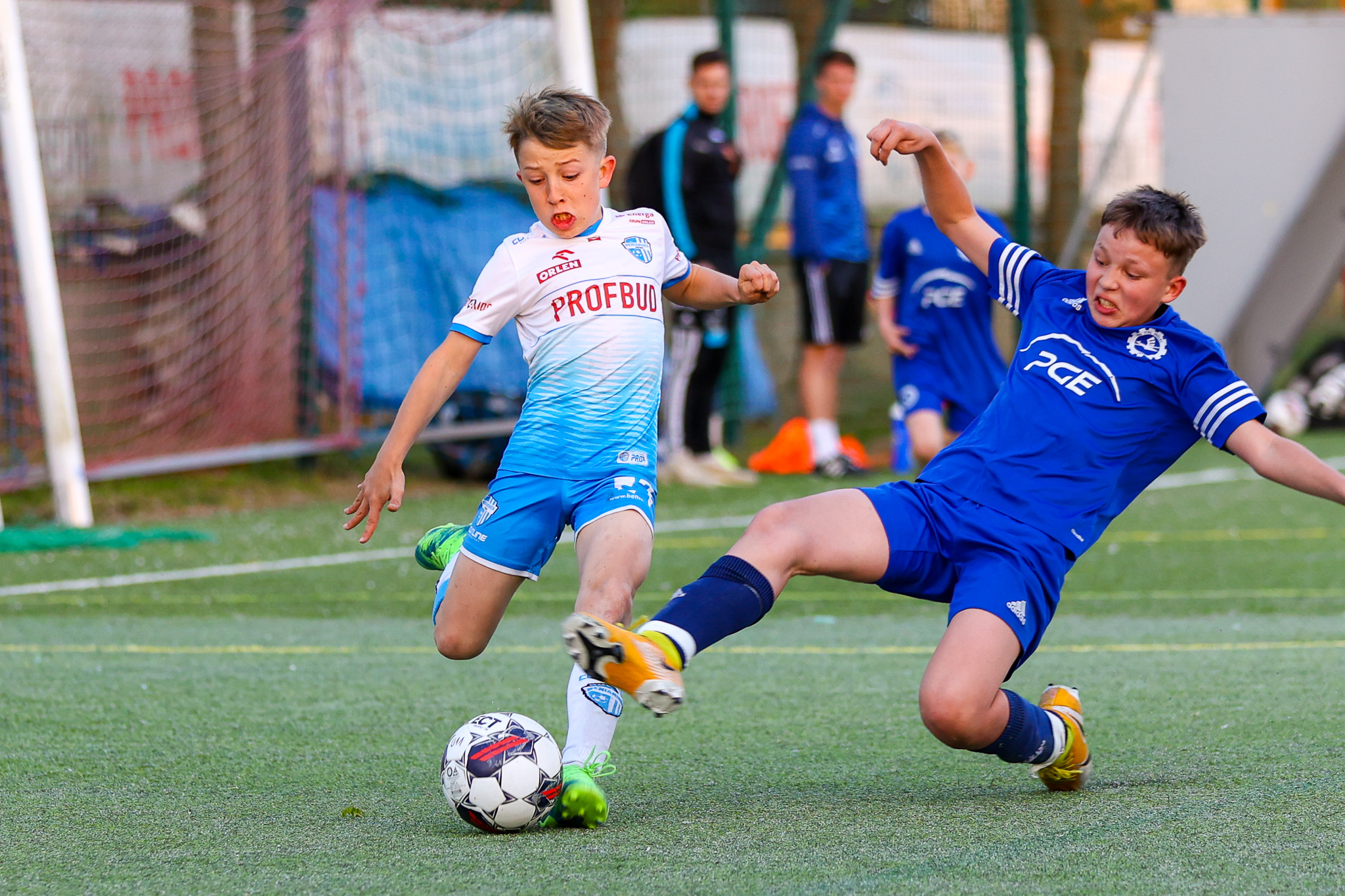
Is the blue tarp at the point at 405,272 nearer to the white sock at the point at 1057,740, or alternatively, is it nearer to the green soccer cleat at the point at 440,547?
the green soccer cleat at the point at 440,547

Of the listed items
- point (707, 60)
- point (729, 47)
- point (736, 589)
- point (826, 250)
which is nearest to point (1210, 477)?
point (826, 250)

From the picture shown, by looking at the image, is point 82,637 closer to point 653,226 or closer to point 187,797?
point 187,797

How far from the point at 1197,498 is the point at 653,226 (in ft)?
20.9

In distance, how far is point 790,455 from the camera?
422 inches

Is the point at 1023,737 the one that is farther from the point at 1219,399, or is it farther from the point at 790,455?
the point at 790,455

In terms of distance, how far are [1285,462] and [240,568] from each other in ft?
17.9

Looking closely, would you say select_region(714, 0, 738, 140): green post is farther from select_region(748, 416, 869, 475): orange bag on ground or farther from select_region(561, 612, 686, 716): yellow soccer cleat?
select_region(561, 612, 686, 716): yellow soccer cleat

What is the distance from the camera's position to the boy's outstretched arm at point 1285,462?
11.0 ft

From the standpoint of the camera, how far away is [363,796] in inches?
146

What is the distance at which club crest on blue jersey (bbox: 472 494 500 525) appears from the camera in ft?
12.6

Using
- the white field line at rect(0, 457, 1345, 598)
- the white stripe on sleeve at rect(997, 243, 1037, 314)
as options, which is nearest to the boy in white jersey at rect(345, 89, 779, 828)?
the white stripe on sleeve at rect(997, 243, 1037, 314)

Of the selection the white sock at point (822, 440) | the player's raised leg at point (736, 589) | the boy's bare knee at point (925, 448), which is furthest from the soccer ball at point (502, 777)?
the white sock at point (822, 440)

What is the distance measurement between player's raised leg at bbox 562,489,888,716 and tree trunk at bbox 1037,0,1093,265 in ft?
33.8

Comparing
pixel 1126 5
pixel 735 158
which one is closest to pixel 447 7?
pixel 735 158
